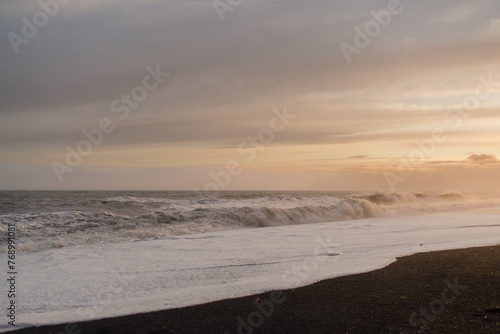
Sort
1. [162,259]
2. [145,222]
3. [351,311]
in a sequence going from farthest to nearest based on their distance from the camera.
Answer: [145,222] < [162,259] < [351,311]

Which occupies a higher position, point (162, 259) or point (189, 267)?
point (189, 267)

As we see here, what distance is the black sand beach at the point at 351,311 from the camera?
4871mm

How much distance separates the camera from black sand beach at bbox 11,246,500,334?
4.87 meters

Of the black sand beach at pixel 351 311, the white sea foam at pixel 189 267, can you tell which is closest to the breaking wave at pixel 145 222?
the white sea foam at pixel 189 267

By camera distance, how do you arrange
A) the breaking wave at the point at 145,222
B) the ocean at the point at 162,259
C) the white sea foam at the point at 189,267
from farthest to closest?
1. the breaking wave at the point at 145,222
2. the ocean at the point at 162,259
3. the white sea foam at the point at 189,267

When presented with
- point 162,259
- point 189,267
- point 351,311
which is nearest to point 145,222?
point 162,259

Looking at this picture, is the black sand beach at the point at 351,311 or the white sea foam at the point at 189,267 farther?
the white sea foam at the point at 189,267

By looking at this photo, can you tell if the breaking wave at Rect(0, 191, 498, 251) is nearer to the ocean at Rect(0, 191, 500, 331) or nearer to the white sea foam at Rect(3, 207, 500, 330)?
the ocean at Rect(0, 191, 500, 331)

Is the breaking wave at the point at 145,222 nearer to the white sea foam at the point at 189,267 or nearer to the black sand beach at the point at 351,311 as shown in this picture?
the white sea foam at the point at 189,267

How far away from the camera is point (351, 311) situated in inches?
211

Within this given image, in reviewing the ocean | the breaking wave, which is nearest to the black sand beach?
the ocean

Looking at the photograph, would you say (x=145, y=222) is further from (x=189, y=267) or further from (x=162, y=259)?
(x=189, y=267)

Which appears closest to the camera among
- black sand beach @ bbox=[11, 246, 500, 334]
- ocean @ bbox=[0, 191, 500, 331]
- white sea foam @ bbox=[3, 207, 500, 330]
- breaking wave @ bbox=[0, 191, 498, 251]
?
black sand beach @ bbox=[11, 246, 500, 334]

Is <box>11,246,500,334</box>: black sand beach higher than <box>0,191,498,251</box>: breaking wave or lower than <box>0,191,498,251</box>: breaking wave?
higher
